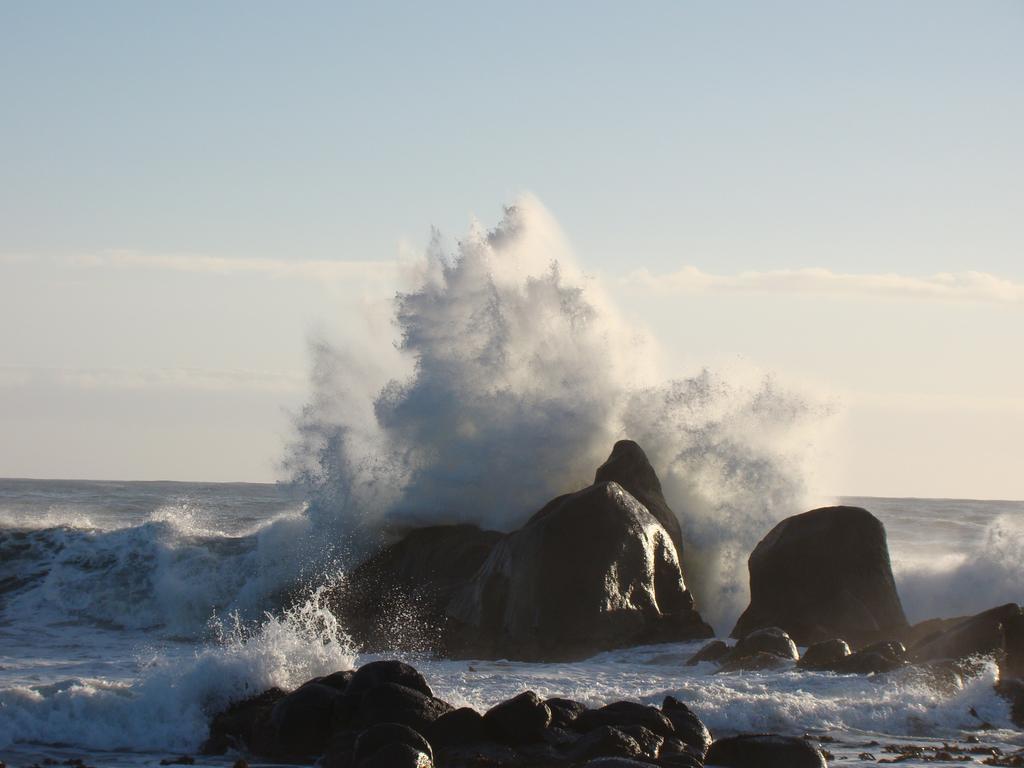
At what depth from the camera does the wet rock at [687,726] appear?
12.9m

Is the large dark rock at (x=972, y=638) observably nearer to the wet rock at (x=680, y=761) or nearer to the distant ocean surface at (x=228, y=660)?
the distant ocean surface at (x=228, y=660)

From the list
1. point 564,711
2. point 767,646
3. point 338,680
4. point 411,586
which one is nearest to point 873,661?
point 767,646

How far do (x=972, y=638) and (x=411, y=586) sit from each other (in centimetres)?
974

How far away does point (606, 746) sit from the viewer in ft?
39.8

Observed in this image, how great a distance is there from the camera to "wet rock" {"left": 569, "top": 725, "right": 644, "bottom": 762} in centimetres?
1205

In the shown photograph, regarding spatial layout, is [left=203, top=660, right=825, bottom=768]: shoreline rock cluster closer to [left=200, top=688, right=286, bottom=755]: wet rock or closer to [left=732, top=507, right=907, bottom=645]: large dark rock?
[left=200, top=688, right=286, bottom=755]: wet rock

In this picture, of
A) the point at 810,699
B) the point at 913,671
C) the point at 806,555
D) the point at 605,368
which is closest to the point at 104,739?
the point at 810,699

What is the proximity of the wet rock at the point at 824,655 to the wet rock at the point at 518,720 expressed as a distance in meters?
5.26

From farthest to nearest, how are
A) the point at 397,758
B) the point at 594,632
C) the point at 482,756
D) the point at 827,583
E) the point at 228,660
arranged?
the point at 827,583
the point at 594,632
the point at 228,660
the point at 482,756
the point at 397,758

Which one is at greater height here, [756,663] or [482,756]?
[756,663]

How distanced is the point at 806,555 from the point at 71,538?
1516 centimetres

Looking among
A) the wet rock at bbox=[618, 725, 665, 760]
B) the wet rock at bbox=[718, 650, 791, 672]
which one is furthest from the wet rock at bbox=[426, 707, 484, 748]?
the wet rock at bbox=[718, 650, 791, 672]

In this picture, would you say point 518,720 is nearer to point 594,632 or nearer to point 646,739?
point 646,739

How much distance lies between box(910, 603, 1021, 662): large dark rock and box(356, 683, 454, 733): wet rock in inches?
266
